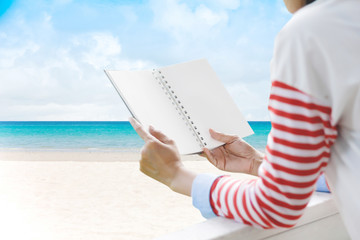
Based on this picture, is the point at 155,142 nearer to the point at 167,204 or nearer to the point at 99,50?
the point at 167,204

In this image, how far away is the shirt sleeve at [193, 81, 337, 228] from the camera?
373 millimetres

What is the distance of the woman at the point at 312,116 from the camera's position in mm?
366

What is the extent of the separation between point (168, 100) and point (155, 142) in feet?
0.63

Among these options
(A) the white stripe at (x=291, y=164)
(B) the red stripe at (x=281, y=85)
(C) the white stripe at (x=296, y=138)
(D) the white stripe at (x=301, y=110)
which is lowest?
(A) the white stripe at (x=291, y=164)

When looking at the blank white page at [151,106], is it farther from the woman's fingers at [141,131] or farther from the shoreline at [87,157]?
the shoreline at [87,157]

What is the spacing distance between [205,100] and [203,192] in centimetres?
30

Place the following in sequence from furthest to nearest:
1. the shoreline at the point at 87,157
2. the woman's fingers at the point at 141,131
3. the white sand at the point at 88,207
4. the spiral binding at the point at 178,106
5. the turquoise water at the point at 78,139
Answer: the turquoise water at the point at 78,139 → the shoreline at the point at 87,157 → the white sand at the point at 88,207 → the spiral binding at the point at 178,106 → the woman's fingers at the point at 141,131

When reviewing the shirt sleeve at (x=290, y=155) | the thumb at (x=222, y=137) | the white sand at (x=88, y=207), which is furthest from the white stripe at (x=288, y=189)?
the white sand at (x=88, y=207)

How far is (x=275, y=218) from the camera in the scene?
1.43 feet

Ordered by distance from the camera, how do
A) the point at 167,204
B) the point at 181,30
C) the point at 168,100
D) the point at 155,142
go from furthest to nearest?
the point at 181,30 → the point at 167,204 → the point at 168,100 → the point at 155,142

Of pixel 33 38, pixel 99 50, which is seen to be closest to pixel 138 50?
pixel 99 50

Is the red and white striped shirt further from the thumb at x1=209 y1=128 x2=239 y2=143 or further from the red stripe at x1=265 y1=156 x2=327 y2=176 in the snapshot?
the thumb at x1=209 y1=128 x2=239 y2=143

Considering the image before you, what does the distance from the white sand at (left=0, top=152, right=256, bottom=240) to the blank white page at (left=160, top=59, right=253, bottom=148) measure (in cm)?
290

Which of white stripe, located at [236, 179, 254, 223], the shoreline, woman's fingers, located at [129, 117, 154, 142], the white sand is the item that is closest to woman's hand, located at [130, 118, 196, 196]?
woman's fingers, located at [129, 117, 154, 142]
